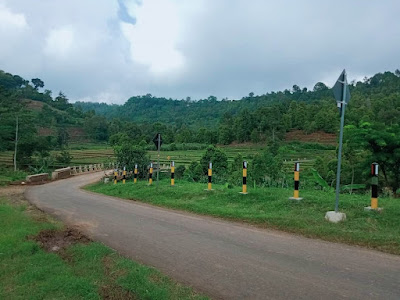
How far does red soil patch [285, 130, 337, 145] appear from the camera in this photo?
7775 cm

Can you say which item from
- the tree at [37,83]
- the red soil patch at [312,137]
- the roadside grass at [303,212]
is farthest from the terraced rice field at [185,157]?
A: the tree at [37,83]

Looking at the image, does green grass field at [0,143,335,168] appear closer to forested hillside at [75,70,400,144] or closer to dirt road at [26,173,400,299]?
forested hillside at [75,70,400,144]

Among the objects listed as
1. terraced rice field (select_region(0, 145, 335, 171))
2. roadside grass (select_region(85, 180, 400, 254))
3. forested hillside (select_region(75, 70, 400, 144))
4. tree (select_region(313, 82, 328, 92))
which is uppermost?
tree (select_region(313, 82, 328, 92))

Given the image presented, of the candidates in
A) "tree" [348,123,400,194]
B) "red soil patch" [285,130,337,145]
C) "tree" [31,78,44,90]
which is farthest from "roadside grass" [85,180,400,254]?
"tree" [31,78,44,90]

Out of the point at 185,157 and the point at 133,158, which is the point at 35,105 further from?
the point at 133,158

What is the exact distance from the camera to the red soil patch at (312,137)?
77750 mm

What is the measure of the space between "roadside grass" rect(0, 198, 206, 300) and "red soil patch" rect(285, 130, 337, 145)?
76036 millimetres

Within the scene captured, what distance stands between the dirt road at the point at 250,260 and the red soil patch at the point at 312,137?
74.0 metres

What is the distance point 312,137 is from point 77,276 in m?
81.1

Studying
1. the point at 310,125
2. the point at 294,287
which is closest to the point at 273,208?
the point at 294,287

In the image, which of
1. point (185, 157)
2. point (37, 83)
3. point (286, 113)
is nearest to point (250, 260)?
point (185, 157)

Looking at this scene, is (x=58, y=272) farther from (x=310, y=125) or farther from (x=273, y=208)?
(x=310, y=125)

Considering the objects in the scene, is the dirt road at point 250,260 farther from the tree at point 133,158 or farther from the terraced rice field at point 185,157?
the terraced rice field at point 185,157

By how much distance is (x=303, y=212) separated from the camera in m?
7.40
